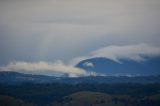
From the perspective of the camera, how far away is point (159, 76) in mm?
→ 127125

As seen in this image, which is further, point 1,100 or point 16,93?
point 16,93

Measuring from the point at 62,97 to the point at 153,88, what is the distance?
24589 mm

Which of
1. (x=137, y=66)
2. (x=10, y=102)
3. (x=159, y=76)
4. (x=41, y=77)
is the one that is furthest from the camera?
(x=137, y=66)

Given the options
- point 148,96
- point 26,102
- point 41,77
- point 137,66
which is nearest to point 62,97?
point 26,102

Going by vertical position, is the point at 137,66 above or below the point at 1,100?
above

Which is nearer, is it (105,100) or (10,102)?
(10,102)

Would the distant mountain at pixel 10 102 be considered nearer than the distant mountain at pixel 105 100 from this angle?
Yes

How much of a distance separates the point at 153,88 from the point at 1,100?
40188 millimetres

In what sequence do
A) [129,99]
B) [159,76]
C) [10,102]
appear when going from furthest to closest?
[159,76]
[129,99]
[10,102]

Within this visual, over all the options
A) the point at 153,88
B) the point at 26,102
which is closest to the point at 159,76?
the point at 153,88

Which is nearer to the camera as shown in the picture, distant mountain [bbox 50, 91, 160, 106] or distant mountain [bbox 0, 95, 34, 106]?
distant mountain [bbox 0, 95, 34, 106]

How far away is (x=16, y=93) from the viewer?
305ft

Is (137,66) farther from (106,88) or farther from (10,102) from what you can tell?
(10,102)

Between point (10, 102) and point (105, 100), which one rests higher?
point (10, 102)
